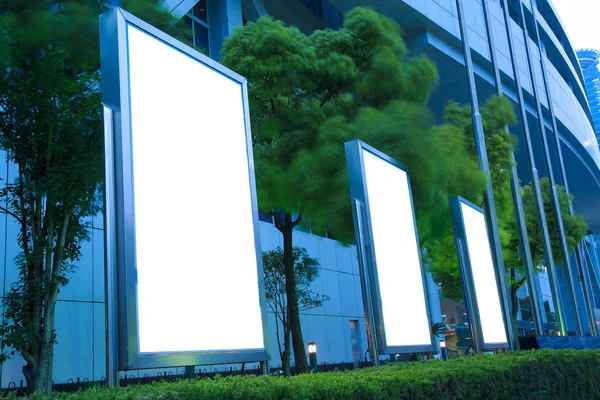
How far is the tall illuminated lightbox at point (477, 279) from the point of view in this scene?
8812 millimetres

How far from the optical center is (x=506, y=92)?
77.1 feet

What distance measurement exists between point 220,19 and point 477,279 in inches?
435

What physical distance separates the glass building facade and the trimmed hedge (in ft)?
440

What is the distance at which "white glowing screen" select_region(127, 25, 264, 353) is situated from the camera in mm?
3430

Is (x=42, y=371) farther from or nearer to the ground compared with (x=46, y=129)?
nearer to the ground

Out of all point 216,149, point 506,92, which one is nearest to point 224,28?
point 506,92

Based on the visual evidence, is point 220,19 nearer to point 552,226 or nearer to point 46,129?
point 46,129

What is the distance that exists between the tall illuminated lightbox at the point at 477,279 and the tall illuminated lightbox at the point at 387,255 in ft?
6.33

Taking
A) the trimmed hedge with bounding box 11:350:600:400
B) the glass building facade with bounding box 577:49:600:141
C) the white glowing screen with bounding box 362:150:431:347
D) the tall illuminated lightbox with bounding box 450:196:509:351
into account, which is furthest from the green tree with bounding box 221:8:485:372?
the glass building facade with bounding box 577:49:600:141

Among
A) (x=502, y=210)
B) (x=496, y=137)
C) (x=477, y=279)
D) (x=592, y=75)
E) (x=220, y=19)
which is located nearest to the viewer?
(x=477, y=279)

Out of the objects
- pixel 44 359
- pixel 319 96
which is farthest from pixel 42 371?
pixel 319 96

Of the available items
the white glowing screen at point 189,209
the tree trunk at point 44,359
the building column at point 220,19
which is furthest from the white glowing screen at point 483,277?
the building column at point 220,19

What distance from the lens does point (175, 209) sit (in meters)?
3.69

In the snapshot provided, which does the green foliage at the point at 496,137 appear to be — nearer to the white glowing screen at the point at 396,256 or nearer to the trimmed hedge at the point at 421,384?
the trimmed hedge at the point at 421,384
